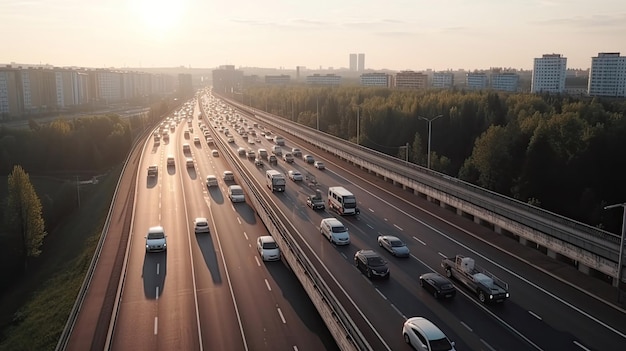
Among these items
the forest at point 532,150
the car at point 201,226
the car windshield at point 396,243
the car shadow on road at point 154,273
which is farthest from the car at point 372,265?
the forest at point 532,150

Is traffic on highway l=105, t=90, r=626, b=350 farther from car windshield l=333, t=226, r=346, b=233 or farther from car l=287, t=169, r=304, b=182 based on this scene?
car l=287, t=169, r=304, b=182

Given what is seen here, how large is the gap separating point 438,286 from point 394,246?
7006mm

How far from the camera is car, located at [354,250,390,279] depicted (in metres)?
29.4

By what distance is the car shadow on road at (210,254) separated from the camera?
31422mm

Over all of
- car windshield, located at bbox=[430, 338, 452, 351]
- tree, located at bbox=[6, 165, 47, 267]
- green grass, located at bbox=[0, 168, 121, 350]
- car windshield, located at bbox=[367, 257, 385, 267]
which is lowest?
green grass, located at bbox=[0, 168, 121, 350]

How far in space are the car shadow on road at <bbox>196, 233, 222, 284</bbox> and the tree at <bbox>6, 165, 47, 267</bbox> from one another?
18.6 m

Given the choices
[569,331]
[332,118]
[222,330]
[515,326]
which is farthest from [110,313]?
[332,118]

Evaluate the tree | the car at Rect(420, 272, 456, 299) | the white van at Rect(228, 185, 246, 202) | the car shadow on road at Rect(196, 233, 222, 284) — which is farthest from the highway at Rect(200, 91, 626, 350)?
the tree

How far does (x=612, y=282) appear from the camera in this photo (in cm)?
2962

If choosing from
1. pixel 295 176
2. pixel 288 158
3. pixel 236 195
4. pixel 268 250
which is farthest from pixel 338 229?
pixel 288 158

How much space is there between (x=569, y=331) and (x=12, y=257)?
4559 centimetres

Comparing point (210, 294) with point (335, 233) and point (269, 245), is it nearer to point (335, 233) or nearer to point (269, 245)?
point (269, 245)

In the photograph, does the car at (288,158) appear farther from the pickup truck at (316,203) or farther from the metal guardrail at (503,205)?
the pickup truck at (316,203)

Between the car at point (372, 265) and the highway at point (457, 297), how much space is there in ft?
1.45
